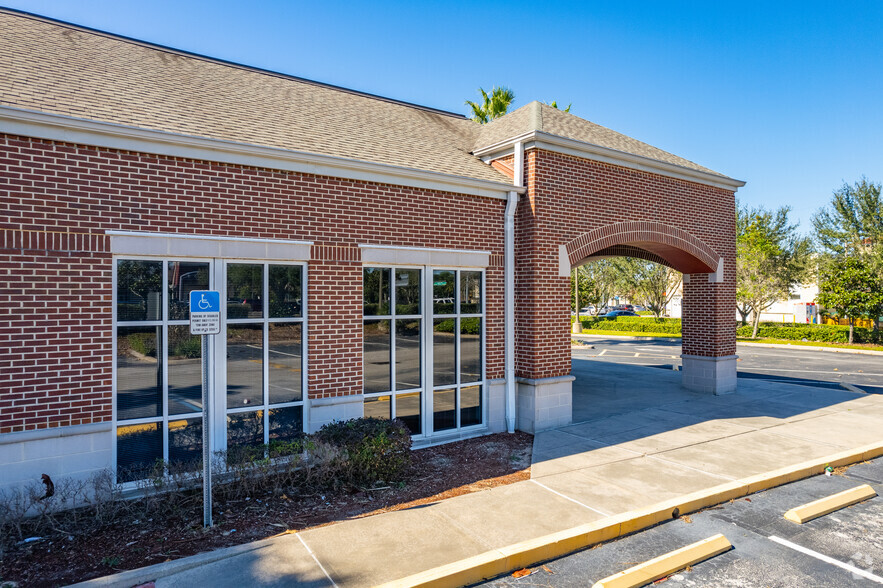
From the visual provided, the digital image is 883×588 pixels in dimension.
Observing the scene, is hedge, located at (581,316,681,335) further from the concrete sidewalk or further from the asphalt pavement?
the concrete sidewalk

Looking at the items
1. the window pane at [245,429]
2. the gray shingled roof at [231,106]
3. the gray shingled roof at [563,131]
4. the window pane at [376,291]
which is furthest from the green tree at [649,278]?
the window pane at [245,429]

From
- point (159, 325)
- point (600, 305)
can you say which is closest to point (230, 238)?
point (159, 325)

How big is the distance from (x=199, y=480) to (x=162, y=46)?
925 cm

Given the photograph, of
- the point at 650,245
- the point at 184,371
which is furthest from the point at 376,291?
the point at 650,245

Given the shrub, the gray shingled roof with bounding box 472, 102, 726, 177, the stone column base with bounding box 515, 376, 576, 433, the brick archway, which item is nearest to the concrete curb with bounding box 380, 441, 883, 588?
the shrub

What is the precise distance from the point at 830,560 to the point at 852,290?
3119 centimetres

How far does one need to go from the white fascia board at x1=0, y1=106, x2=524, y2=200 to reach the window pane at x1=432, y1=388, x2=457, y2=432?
365 centimetres

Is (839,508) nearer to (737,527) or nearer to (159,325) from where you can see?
(737,527)

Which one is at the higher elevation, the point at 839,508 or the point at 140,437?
the point at 140,437

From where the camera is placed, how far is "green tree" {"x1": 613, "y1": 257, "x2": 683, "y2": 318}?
135 ft

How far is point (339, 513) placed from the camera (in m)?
6.35

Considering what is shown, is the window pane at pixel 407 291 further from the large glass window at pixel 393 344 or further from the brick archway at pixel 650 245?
the brick archway at pixel 650 245

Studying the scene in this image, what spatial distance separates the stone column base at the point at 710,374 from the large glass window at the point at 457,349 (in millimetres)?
7324

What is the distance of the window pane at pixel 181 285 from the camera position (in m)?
7.09
